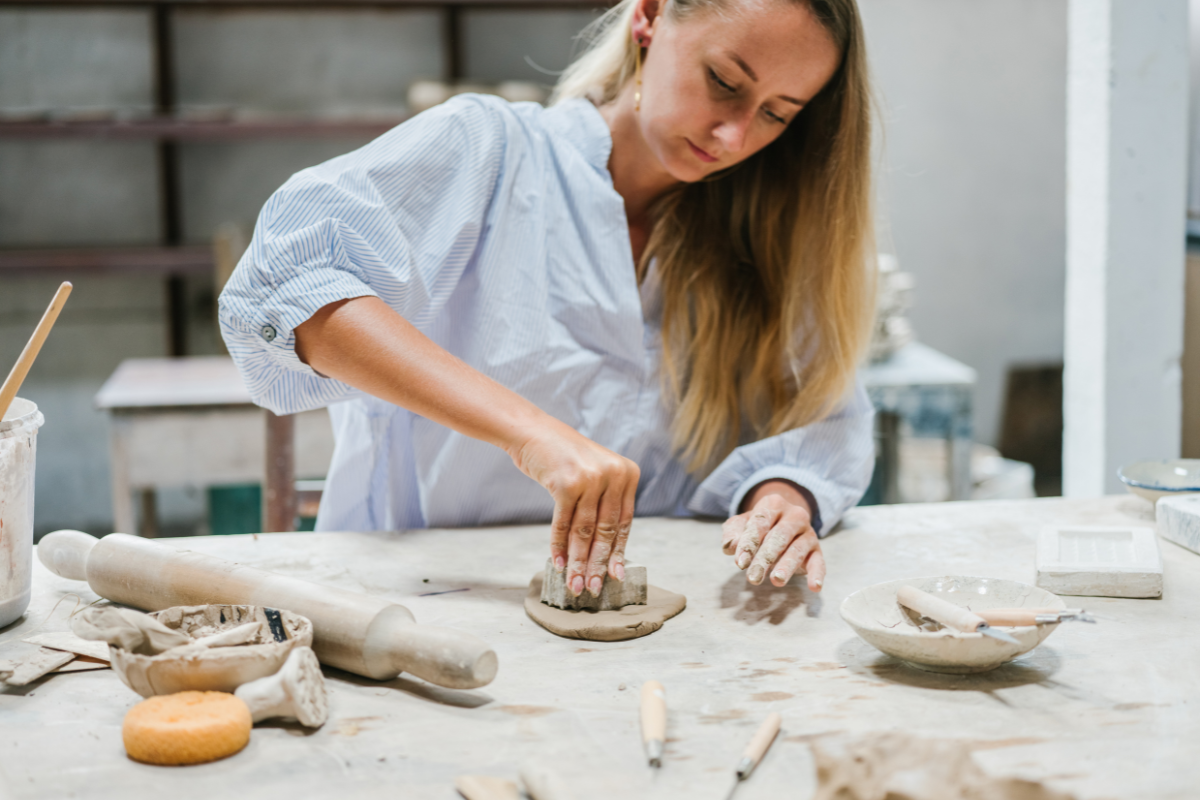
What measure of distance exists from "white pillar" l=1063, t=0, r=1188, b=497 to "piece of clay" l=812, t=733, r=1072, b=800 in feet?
6.43

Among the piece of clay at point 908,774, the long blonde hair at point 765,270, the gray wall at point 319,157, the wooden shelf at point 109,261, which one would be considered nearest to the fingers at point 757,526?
the long blonde hair at point 765,270

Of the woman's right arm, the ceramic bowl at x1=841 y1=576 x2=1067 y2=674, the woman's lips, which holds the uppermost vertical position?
the woman's lips

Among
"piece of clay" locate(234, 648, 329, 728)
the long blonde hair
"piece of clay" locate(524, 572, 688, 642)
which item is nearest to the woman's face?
the long blonde hair

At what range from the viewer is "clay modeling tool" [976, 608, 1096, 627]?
0.92m

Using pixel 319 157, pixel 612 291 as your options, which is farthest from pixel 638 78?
pixel 319 157

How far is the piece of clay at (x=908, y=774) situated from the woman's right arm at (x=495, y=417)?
1.15ft

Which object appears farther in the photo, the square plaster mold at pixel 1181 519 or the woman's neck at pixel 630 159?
the woman's neck at pixel 630 159

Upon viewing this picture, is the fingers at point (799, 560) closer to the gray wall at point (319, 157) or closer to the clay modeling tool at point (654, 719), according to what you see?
the clay modeling tool at point (654, 719)

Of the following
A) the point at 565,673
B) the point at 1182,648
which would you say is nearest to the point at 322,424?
the point at 565,673

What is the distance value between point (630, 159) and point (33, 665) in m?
1.03

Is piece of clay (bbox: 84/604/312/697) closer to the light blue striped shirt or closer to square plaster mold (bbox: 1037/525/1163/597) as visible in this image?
the light blue striped shirt

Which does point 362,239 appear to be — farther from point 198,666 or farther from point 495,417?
point 198,666

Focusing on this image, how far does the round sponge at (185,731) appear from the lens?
770 mm

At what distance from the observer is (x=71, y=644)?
0.98 meters
